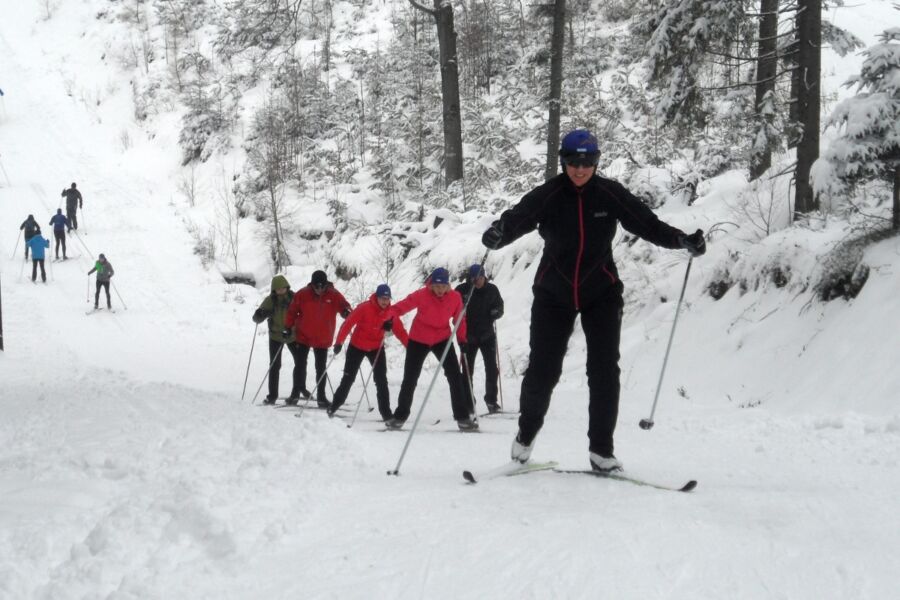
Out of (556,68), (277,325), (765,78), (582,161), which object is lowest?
(277,325)

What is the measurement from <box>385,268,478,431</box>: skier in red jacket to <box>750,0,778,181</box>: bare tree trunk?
20.6 feet

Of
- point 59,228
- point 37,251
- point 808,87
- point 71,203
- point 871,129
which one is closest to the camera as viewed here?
point 871,129

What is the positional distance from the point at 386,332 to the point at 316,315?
134 cm

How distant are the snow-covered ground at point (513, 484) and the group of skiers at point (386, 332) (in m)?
0.51

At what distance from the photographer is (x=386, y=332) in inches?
372

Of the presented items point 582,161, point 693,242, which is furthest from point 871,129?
point 582,161

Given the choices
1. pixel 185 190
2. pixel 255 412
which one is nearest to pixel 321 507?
pixel 255 412

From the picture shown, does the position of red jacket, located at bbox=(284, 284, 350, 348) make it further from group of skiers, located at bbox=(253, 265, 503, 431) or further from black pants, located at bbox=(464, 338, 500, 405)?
black pants, located at bbox=(464, 338, 500, 405)

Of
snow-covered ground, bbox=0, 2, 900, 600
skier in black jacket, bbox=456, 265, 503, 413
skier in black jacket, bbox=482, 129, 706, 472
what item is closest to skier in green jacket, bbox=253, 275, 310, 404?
snow-covered ground, bbox=0, 2, 900, 600

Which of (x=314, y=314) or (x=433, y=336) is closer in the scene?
(x=433, y=336)

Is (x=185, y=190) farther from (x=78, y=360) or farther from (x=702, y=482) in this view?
(x=702, y=482)

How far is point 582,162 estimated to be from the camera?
13.0ft

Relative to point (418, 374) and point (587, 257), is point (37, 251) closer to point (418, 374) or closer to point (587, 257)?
point (418, 374)

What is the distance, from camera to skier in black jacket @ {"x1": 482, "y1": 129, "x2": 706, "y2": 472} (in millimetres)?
4039
